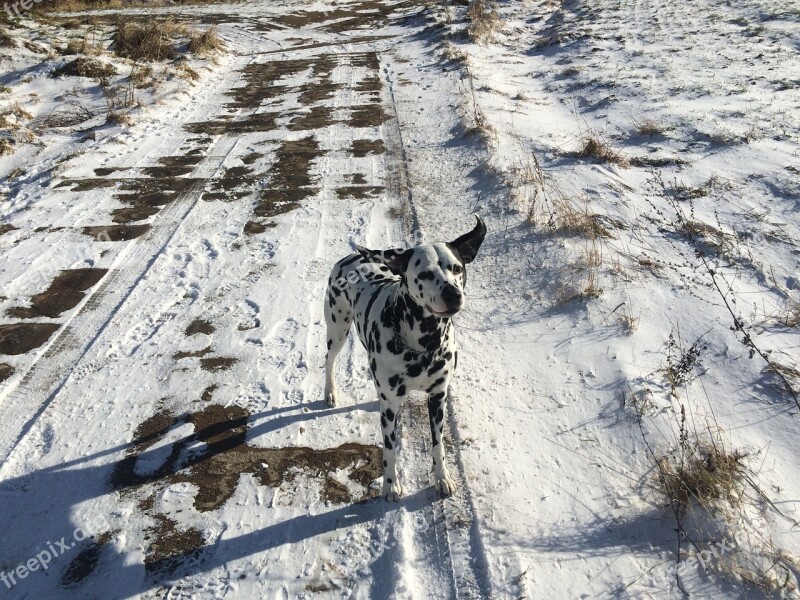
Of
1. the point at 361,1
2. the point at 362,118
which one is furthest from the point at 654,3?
the point at 361,1

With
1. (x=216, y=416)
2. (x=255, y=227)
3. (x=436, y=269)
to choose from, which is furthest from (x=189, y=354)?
(x=436, y=269)

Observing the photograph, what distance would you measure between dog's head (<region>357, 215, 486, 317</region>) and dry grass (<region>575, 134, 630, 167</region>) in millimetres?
6384

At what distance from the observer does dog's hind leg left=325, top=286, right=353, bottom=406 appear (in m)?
4.15

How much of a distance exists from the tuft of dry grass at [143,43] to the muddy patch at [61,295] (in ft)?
36.2

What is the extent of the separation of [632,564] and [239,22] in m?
24.1

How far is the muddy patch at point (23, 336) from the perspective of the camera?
5.07 meters

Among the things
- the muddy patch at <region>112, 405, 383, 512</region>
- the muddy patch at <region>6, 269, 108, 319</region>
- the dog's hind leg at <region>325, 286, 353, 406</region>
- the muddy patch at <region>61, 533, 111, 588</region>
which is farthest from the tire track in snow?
the dog's hind leg at <region>325, 286, 353, 406</region>

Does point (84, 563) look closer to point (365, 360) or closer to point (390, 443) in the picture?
point (390, 443)

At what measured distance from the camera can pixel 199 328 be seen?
→ 17.6ft

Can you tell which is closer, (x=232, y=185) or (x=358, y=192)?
(x=358, y=192)

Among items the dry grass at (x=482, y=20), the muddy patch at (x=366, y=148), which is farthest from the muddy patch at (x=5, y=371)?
the dry grass at (x=482, y=20)

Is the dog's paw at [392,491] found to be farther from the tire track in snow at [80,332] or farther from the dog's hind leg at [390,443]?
the tire track in snow at [80,332]

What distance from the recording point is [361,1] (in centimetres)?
2731

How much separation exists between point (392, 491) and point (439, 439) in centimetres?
49
